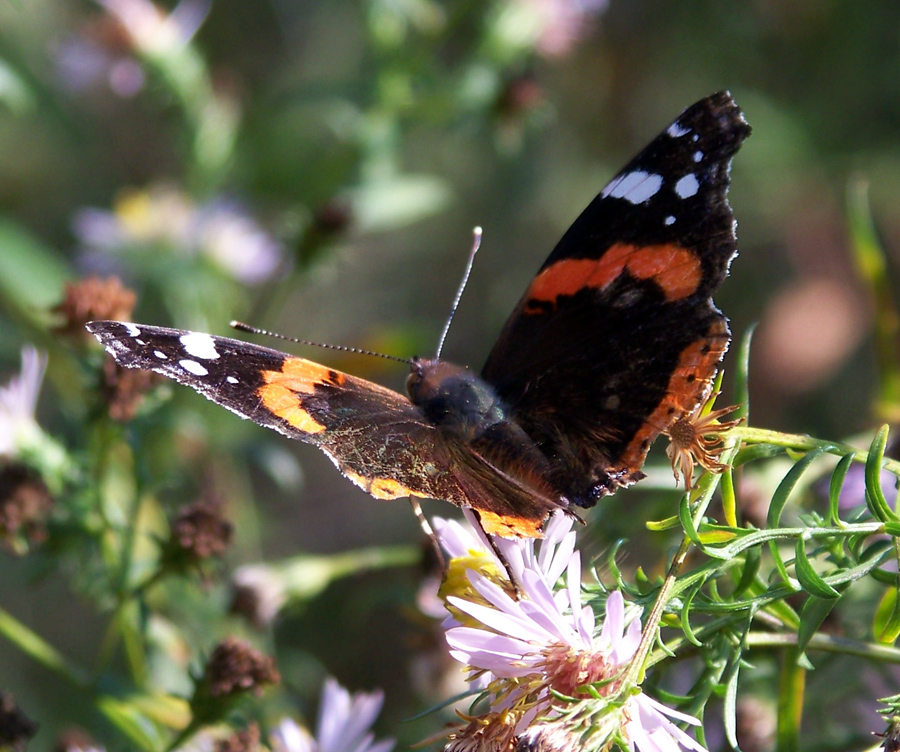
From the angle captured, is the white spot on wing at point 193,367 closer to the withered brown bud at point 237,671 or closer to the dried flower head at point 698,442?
the withered brown bud at point 237,671

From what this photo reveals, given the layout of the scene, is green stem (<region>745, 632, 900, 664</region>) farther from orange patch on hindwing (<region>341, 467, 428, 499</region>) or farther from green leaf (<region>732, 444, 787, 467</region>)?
orange patch on hindwing (<region>341, 467, 428, 499</region>)

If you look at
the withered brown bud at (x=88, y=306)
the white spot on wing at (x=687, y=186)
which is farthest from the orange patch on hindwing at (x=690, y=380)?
the withered brown bud at (x=88, y=306)

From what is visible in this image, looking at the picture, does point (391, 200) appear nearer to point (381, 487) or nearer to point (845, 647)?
point (381, 487)

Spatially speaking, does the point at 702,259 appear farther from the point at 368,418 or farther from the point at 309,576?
the point at 309,576

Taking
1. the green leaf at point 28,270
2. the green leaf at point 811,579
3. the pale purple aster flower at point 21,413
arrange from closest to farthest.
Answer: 1. the green leaf at point 811,579
2. the pale purple aster flower at point 21,413
3. the green leaf at point 28,270

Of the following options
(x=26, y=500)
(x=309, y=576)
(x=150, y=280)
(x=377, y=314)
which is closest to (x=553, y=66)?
(x=377, y=314)

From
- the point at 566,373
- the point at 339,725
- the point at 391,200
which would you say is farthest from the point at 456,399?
the point at 391,200
